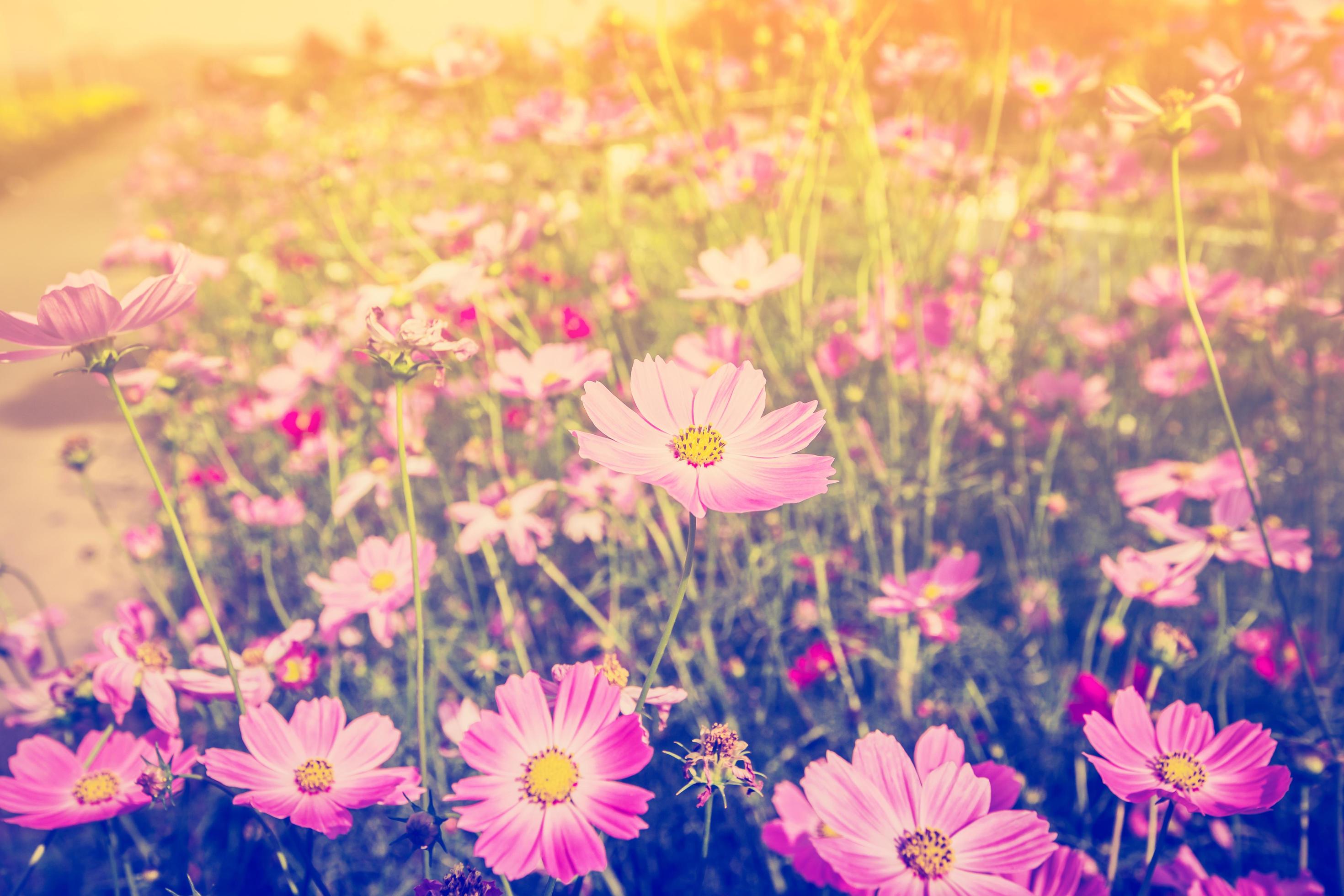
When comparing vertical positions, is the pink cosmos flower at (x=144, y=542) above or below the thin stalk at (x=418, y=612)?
above

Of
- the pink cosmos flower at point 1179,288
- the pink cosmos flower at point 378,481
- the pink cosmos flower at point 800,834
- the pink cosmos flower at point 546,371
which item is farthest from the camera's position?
the pink cosmos flower at point 1179,288

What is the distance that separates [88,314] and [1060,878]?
685 mm

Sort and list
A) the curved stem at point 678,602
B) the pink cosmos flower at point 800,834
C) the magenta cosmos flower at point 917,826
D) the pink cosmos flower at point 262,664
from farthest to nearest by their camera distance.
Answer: the pink cosmos flower at point 262,664 → the pink cosmos flower at point 800,834 → the magenta cosmos flower at point 917,826 → the curved stem at point 678,602

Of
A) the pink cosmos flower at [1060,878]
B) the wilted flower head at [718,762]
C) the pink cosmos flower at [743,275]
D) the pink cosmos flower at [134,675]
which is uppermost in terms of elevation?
the pink cosmos flower at [743,275]

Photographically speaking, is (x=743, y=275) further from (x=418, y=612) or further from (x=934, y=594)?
(x=418, y=612)

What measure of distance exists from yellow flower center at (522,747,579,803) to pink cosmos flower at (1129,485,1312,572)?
65cm

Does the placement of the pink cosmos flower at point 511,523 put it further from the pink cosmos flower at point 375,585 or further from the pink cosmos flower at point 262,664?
the pink cosmos flower at point 262,664

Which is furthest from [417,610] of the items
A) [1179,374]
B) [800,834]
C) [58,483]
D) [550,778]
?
[58,483]

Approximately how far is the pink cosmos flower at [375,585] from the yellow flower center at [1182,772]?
1.99 feet

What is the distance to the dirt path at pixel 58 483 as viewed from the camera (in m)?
1.30

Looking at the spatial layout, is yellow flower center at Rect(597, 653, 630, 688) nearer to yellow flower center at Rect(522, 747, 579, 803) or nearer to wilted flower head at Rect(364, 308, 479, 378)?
yellow flower center at Rect(522, 747, 579, 803)

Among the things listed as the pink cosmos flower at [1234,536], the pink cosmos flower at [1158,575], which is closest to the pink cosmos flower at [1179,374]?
the pink cosmos flower at [1234,536]

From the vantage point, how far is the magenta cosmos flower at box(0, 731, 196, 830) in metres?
0.51

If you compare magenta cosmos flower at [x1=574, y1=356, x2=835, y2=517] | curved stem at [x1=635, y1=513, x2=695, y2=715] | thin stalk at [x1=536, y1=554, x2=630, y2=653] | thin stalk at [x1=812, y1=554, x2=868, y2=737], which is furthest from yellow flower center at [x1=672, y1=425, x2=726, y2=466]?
thin stalk at [x1=812, y1=554, x2=868, y2=737]
